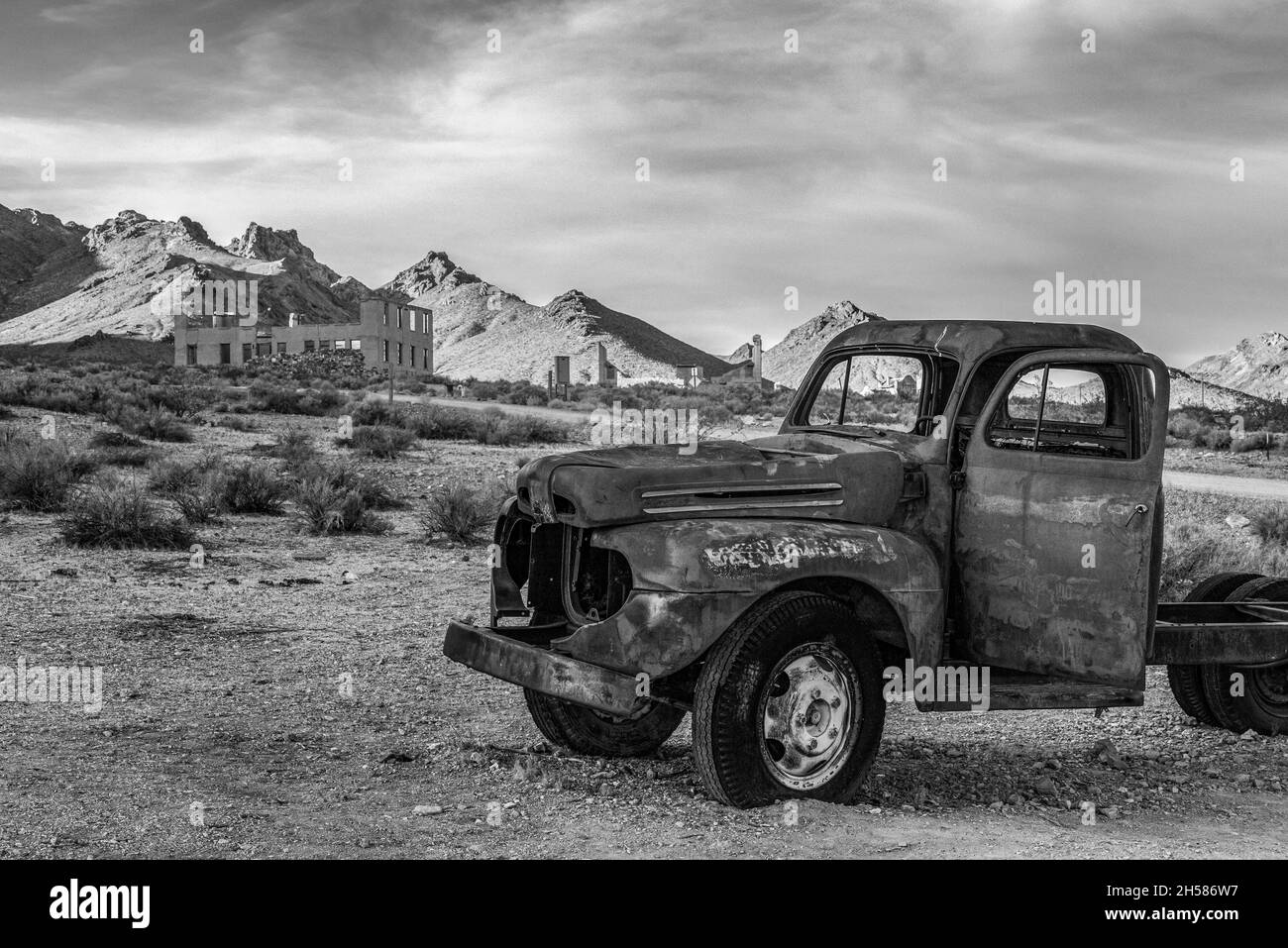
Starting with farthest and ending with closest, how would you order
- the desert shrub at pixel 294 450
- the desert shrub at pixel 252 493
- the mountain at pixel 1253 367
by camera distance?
the mountain at pixel 1253 367
the desert shrub at pixel 294 450
the desert shrub at pixel 252 493

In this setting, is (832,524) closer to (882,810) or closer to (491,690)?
(882,810)

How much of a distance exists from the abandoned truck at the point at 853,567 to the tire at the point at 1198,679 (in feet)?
2.11

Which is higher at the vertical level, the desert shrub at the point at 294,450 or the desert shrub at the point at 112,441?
Result: the desert shrub at the point at 112,441

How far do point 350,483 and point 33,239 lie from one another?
493ft

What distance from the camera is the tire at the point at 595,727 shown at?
6629 millimetres

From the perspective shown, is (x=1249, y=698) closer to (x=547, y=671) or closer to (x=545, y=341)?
(x=547, y=671)

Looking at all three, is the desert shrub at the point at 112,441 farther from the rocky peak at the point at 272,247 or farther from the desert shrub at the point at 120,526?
the rocky peak at the point at 272,247

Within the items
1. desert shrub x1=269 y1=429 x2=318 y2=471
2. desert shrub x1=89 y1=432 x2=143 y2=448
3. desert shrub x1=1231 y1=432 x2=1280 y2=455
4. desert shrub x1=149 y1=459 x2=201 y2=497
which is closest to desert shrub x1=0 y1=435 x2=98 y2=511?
Result: desert shrub x1=149 y1=459 x2=201 y2=497

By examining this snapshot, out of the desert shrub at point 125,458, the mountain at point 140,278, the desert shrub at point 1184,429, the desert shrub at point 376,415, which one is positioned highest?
the mountain at point 140,278

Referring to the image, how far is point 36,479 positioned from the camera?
14906mm

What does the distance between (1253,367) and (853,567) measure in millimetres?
116868

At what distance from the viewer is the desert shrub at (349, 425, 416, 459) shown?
23141 mm

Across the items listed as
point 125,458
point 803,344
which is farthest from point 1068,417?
point 803,344

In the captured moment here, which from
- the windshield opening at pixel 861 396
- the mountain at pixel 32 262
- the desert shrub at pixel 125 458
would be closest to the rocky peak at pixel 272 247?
the mountain at pixel 32 262
